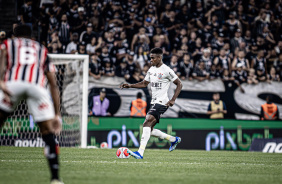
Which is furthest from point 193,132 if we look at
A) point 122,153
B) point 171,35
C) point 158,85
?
point 122,153

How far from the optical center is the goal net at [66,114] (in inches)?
576

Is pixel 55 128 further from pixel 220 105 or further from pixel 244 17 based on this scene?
pixel 244 17

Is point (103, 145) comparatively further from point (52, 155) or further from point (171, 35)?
point (52, 155)

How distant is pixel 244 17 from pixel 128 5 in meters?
5.04

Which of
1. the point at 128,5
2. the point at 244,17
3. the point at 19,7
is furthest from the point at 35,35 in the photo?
the point at 244,17

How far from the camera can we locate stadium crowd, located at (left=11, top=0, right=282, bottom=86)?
57.1ft

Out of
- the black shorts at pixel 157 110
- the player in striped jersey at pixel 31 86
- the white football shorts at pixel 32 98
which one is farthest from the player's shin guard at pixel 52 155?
the black shorts at pixel 157 110

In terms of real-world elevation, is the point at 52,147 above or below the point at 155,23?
below

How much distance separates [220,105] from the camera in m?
16.7

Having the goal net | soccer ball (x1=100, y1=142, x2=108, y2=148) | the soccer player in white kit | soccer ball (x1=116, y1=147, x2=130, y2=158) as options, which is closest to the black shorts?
the soccer player in white kit

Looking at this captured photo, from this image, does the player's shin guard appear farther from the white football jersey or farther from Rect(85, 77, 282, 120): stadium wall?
Rect(85, 77, 282, 120): stadium wall

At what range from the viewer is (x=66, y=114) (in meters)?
15.1

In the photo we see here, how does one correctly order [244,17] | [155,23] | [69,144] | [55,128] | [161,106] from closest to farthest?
[55,128], [161,106], [69,144], [155,23], [244,17]

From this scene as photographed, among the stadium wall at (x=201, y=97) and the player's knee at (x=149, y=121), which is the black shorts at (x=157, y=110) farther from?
the stadium wall at (x=201, y=97)
